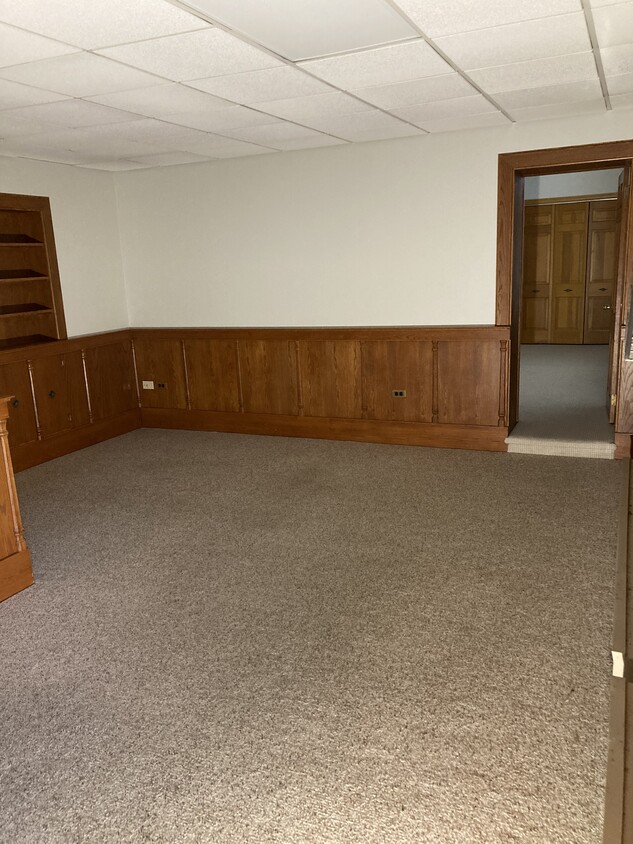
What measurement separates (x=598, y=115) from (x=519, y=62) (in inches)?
73.7

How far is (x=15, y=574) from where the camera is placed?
3.67 m

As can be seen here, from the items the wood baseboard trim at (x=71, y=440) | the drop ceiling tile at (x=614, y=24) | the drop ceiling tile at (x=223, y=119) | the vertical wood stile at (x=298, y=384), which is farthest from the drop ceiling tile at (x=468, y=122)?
the wood baseboard trim at (x=71, y=440)

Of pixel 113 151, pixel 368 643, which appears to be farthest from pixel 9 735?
pixel 113 151

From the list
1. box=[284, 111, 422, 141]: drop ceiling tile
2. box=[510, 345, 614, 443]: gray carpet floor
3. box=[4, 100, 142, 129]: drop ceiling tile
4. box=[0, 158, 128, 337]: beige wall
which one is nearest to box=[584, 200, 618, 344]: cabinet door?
box=[510, 345, 614, 443]: gray carpet floor

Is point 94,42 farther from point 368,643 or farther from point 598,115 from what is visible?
point 598,115

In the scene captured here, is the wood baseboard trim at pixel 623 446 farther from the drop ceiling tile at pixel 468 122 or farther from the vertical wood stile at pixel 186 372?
Result: the vertical wood stile at pixel 186 372

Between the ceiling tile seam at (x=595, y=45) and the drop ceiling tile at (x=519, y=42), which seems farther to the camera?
the drop ceiling tile at (x=519, y=42)

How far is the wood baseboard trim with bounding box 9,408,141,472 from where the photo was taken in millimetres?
5988

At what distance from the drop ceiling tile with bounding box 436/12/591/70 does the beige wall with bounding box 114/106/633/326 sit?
1960mm

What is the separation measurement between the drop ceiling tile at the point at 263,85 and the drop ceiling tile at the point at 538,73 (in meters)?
0.88

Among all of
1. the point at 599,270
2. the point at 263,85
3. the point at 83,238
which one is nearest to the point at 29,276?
the point at 83,238

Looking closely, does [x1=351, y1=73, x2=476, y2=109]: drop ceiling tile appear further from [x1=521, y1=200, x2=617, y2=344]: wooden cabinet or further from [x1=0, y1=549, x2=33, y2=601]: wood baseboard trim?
[x1=521, y1=200, x2=617, y2=344]: wooden cabinet

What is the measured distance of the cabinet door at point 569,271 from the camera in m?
11.4

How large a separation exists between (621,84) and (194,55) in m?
2.57
